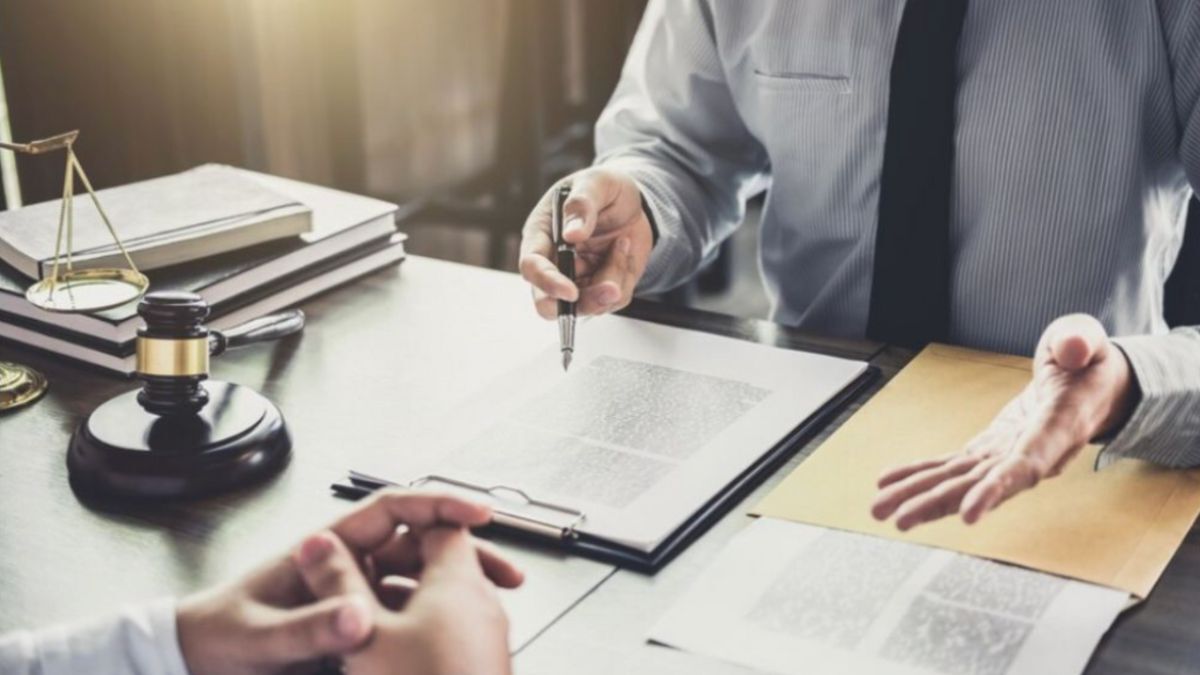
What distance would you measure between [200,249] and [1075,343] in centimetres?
84

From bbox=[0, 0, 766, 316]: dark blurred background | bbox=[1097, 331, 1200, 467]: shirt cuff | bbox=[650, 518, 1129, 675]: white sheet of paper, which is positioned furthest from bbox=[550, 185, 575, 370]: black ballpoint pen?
bbox=[0, 0, 766, 316]: dark blurred background

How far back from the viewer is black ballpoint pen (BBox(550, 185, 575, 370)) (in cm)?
123

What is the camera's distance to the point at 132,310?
130cm

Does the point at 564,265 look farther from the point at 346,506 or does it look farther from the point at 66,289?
the point at 66,289

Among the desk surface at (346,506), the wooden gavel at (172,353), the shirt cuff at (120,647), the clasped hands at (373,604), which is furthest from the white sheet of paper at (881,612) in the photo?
the wooden gavel at (172,353)

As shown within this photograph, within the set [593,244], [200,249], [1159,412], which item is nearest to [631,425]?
[593,244]

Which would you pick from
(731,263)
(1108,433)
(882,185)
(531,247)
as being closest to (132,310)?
(531,247)

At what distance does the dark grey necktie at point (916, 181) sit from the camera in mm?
1412

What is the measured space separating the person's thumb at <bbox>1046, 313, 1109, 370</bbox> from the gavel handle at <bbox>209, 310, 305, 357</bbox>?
684mm

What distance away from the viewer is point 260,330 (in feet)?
4.33

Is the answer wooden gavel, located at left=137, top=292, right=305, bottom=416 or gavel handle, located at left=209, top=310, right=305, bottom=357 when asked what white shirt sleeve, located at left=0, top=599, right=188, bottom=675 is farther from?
gavel handle, located at left=209, top=310, right=305, bottom=357

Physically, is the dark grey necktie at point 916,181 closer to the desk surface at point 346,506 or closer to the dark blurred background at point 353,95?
the desk surface at point 346,506

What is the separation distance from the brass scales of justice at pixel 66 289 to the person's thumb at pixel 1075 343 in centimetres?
77

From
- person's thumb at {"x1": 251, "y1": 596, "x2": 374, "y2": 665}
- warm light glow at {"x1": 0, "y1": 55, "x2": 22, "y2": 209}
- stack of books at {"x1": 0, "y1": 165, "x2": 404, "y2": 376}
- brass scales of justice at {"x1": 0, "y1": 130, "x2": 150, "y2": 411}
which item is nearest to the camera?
person's thumb at {"x1": 251, "y1": 596, "x2": 374, "y2": 665}
